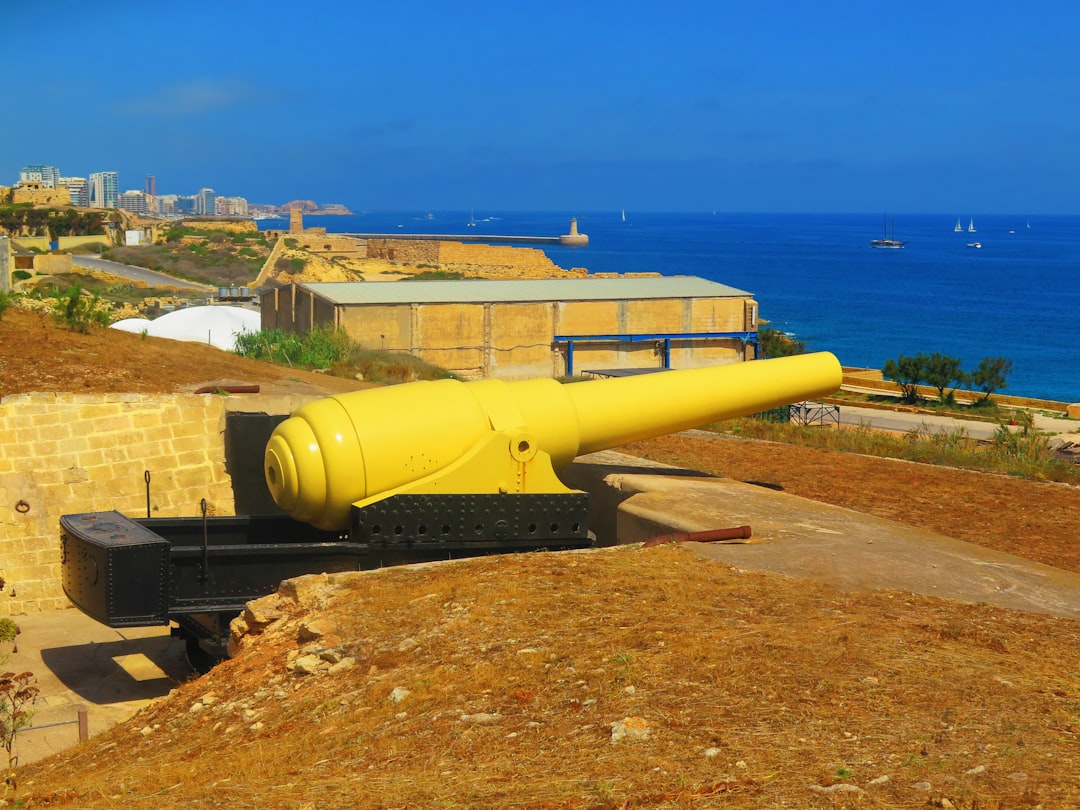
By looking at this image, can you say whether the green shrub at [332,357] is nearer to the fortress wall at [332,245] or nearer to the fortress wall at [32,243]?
the fortress wall at [32,243]

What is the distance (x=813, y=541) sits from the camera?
8.06 meters

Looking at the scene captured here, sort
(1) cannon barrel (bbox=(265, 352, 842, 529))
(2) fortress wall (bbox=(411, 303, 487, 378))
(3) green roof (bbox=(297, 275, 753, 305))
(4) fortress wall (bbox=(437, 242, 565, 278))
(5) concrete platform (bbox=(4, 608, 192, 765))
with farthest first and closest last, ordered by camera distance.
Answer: (4) fortress wall (bbox=(437, 242, 565, 278)) < (3) green roof (bbox=(297, 275, 753, 305)) < (2) fortress wall (bbox=(411, 303, 487, 378)) < (1) cannon barrel (bbox=(265, 352, 842, 529)) < (5) concrete platform (bbox=(4, 608, 192, 765))

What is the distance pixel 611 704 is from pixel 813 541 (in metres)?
3.43

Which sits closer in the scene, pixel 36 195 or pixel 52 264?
pixel 52 264

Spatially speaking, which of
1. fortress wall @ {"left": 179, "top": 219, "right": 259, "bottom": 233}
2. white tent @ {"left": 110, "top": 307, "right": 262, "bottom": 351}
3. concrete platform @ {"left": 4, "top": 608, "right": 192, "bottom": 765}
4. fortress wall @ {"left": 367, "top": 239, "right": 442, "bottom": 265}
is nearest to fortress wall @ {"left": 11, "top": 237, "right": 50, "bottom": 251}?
fortress wall @ {"left": 179, "top": 219, "right": 259, "bottom": 233}

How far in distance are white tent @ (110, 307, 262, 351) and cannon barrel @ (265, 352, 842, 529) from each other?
19.2m

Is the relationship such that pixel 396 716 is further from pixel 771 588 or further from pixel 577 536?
pixel 577 536

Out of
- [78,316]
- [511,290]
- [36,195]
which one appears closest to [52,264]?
[511,290]

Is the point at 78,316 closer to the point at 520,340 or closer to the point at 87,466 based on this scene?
the point at 87,466

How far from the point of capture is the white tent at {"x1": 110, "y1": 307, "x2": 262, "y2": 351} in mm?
27467

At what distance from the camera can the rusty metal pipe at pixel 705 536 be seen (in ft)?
26.0

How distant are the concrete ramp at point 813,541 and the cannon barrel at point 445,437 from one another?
27.5 inches

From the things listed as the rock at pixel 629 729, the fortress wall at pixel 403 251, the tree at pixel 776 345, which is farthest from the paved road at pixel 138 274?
the rock at pixel 629 729

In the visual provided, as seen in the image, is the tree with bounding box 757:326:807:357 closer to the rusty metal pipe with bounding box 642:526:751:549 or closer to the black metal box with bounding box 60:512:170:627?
the rusty metal pipe with bounding box 642:526:751:549
